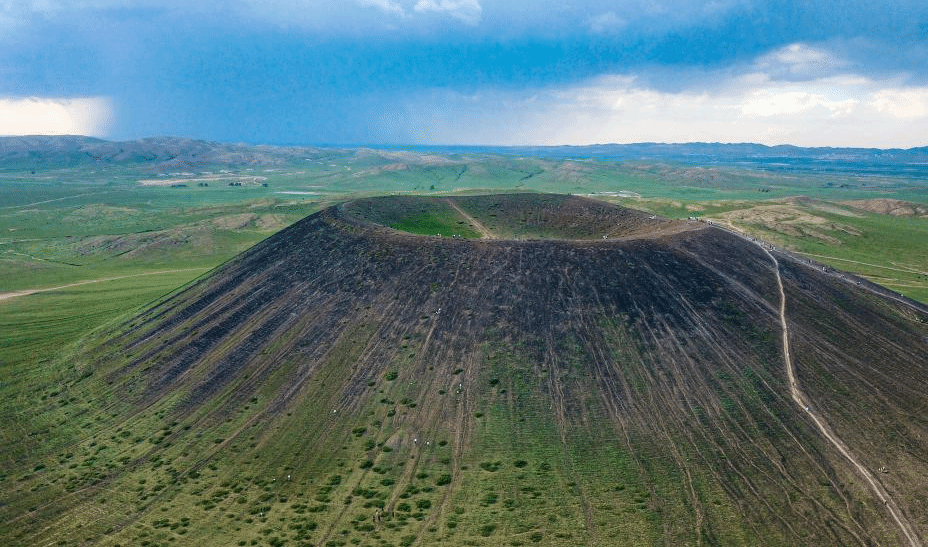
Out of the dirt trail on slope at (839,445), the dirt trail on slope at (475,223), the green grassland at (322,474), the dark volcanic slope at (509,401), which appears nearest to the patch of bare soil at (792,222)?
the dark volcanic slope at (509,401)

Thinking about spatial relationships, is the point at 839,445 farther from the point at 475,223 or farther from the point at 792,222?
the point at 792,222

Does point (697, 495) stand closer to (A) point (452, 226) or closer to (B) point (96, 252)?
(A) point (452, 226)

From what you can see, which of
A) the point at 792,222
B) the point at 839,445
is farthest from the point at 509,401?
the point at 792,222

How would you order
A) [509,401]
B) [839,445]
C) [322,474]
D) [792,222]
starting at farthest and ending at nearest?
[792,222], [509,401], [839,445], [322,474]

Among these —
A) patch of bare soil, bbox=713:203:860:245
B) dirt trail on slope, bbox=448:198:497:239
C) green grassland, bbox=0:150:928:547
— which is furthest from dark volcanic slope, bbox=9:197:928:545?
patch of bare soil, bbox=713:203:860:245

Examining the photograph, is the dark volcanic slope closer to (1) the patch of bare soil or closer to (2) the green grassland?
(2) the green grassland

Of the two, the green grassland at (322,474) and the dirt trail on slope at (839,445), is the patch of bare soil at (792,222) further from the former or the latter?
the green grassland at (322,474)
